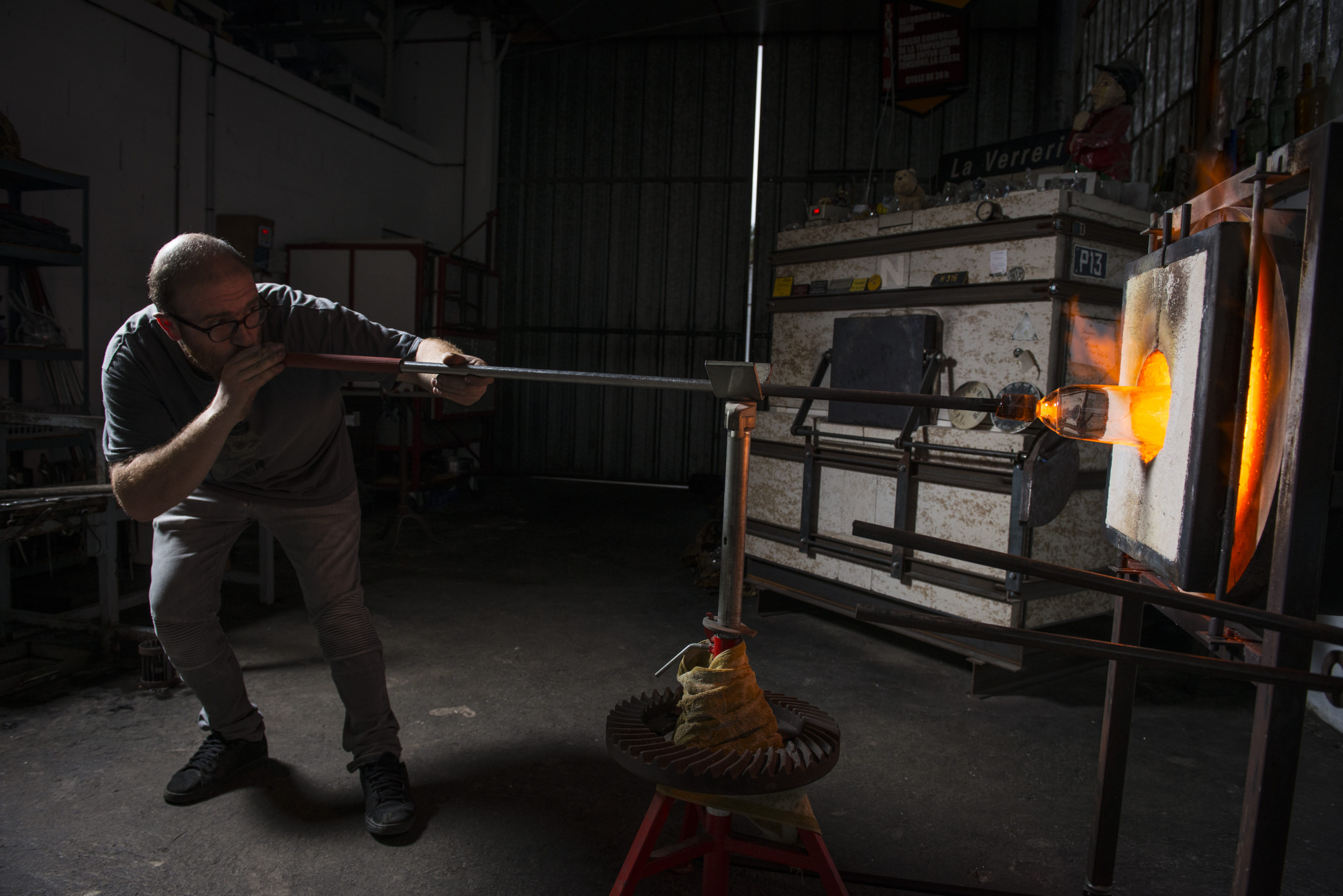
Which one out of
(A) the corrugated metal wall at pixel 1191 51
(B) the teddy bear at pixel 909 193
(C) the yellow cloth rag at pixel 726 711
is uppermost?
(A) the corrugated metal wall at pixel 1191 51

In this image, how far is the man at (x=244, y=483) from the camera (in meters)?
1.85

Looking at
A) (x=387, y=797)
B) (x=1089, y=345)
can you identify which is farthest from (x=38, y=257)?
(x=1089, y=345)

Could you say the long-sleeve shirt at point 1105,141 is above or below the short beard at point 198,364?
above

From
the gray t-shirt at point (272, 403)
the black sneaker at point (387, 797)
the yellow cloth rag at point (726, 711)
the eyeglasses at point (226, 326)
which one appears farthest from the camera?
the black sneaker at point (387, 797)

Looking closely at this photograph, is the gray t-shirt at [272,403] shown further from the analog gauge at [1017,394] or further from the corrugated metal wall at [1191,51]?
the corrugated metal wall at [1191,51]

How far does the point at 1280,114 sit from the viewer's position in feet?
10.8

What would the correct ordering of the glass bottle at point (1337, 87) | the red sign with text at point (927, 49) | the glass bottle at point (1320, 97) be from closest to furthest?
the glass bottle at point (1337, 87)
the glass bottle at point (1320, 97)
the red sign with text at point (927, 49)

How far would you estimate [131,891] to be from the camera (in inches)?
73.2

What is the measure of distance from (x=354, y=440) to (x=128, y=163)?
2540mm

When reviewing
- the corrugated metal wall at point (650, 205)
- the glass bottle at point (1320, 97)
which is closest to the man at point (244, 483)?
the glass bottle at point (1320, 97)

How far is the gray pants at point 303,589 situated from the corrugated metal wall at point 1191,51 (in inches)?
158

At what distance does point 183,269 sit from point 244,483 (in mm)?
625

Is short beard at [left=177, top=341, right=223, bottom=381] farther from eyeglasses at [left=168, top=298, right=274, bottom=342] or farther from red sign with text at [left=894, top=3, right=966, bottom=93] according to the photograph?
red sign with text at [left=894, top=3, right=966, bottom=93]

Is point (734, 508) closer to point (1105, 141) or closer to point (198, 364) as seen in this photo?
point (198, 364)
